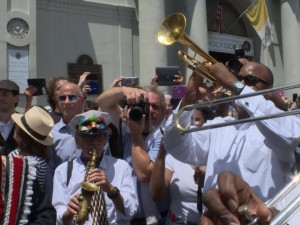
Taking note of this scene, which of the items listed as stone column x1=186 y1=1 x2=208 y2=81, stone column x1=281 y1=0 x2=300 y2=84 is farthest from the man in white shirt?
stone column x1=281 y1=0 x2=300 y2=84

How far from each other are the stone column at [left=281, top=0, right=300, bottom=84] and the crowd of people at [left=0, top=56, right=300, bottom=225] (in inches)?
537

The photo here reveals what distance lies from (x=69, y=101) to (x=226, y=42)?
12870 mm

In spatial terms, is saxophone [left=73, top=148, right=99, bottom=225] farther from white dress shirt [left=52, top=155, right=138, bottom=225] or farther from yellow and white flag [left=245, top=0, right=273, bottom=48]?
yellow and white flag [left=245, top=0, right=273, bottom=48]

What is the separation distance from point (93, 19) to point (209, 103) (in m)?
10.7

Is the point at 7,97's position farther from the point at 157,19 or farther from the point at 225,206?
the point at 157,19

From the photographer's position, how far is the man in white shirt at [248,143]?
3271 mm

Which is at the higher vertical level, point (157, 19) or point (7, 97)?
point (157, 19)

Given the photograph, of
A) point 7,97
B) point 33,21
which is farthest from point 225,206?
point 33,21

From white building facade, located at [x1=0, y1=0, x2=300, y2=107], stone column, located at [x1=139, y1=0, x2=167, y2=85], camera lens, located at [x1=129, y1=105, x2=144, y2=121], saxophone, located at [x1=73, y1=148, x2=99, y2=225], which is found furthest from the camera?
stone column, located at [x1=139, y1=0, x2=167, y2=85]

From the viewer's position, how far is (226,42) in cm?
1716

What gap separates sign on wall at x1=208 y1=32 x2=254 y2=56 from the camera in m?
16.5

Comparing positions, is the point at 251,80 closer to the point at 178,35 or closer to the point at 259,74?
the point at 259,74

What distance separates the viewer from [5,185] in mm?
2811

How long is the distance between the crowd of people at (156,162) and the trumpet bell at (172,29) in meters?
0.47
